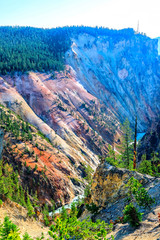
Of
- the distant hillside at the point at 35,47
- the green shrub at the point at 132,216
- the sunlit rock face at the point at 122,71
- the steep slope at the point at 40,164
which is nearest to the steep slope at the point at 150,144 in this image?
the steep slope at the point at 40,164

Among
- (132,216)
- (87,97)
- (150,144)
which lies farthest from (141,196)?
(87,97)

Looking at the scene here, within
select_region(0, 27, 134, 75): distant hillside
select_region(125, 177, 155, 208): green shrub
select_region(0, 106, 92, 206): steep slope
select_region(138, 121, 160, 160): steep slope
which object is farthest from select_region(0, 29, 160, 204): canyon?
select_region(125, 177, 155, 208): green shrub

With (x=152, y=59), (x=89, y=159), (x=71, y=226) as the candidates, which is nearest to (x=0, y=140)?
(x=89, y=159)

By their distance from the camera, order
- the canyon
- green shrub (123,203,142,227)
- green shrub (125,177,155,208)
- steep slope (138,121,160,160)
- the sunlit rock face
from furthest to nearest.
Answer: the sunlit rock face → the canyon → steep slope (138,121,160,160) → green shrub (125,177,155,208) → green shrub (123,203,142,227)

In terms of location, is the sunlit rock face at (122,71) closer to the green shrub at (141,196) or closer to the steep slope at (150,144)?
the steep slope at (150,144)

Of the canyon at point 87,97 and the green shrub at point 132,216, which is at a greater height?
the canyon at point 87,97

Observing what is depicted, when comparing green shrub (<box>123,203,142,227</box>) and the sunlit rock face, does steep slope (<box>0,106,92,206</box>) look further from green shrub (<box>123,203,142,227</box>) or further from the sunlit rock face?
the sunlit rock face

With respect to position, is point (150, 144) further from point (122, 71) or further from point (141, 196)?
point (122, 71)

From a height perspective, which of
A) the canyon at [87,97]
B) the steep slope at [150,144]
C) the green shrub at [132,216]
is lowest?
the green shrub at [132,216]

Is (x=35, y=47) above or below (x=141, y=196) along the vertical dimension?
above
